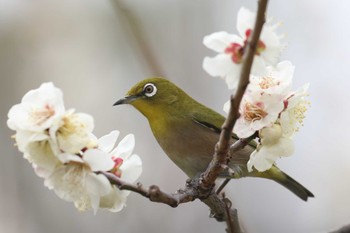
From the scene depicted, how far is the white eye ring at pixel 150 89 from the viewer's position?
3193 mm

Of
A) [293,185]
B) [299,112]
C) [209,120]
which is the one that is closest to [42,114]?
[299,112]

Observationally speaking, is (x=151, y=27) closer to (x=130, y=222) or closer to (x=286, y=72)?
(x=130, y=222)

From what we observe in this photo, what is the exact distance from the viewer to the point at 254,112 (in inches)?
72.6

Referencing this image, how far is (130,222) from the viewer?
15.8 ft

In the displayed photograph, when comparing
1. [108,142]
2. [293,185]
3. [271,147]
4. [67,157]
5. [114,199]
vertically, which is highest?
[67,157]

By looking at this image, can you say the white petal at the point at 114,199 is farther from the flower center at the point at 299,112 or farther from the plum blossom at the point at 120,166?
the flower center at the point at 299,112

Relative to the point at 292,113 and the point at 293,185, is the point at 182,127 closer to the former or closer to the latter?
the point at 293,185

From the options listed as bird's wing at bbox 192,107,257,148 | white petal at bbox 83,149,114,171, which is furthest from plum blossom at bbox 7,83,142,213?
bird's wing at bbox 192,107,257,148

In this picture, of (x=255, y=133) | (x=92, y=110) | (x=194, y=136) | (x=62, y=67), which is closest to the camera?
(x=255, y=133)

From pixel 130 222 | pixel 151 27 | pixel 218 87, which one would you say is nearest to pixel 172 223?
pixel 130 222

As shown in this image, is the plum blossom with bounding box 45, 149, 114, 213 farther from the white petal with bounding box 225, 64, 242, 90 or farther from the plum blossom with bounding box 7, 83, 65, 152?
the white petal with bounding box 225, 64, 242, 90

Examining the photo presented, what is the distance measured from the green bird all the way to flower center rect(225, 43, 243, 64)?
1665mm

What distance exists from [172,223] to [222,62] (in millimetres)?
3584

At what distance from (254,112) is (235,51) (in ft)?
1.14
